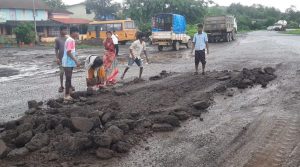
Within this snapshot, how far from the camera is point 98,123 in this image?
21.3ft

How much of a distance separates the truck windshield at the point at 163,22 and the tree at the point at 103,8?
133 feet

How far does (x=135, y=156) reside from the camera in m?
5.37

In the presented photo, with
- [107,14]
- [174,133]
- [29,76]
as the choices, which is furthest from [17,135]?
[107,14]

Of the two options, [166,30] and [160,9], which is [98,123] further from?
[160,9]

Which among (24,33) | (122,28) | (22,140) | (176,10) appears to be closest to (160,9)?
(176,10)

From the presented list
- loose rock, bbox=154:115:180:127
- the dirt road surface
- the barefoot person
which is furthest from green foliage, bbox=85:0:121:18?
loose rock, bbox=154:115:180:127

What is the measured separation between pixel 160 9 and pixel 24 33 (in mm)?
17790

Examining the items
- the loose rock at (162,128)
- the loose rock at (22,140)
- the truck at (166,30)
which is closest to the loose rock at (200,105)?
the loose rock at (162,128)

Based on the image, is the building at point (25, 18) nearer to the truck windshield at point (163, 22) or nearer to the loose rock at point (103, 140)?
the truck windshield at point (163, 22)

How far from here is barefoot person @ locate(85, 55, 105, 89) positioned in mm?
9812

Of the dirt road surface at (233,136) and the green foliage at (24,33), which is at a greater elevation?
the green foliage at (24,33)

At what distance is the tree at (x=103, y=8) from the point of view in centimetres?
6650

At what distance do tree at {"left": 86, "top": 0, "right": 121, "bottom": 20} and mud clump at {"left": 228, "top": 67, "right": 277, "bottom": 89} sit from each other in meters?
56.8

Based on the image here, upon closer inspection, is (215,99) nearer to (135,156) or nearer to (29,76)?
(135,156)
